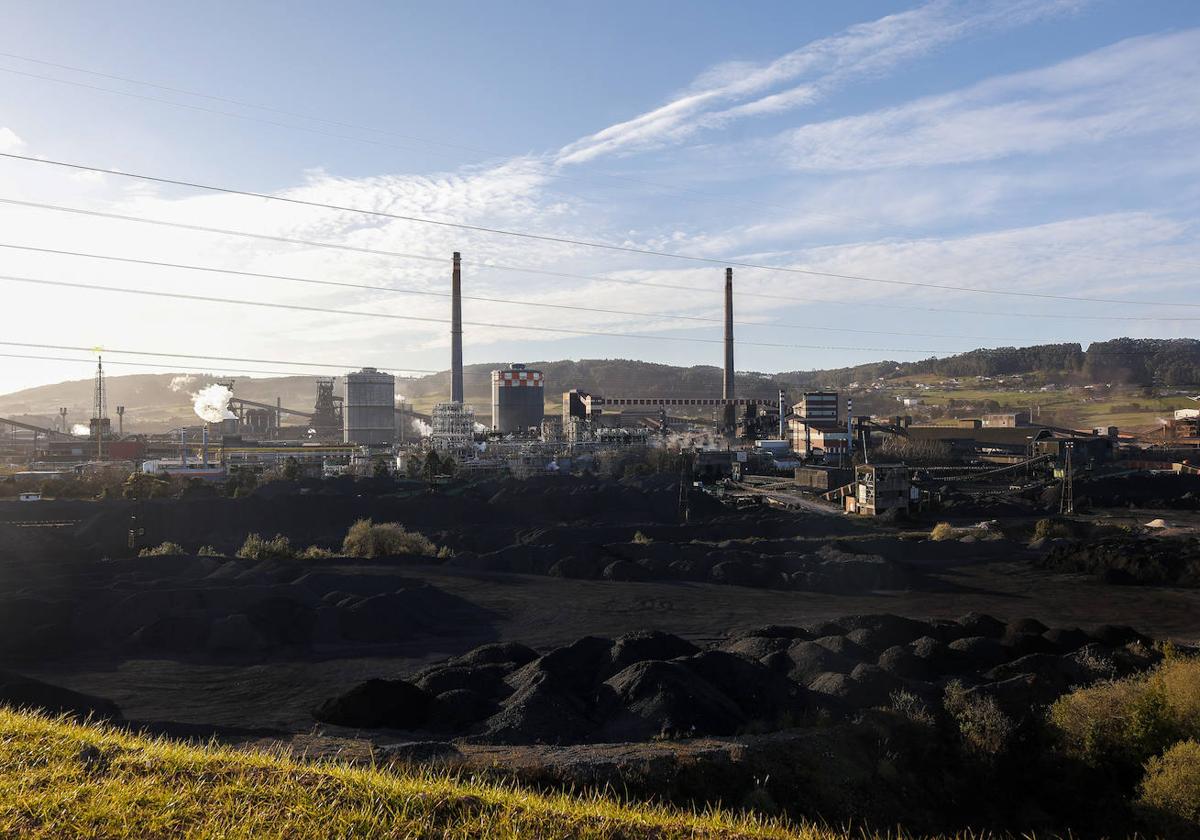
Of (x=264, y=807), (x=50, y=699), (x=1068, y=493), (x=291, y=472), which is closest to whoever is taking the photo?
(x=264, y=807)

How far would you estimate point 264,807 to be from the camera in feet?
20.7

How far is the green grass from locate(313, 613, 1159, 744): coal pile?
7.07 m

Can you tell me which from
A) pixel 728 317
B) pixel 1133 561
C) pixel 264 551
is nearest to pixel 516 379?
pixel 728 317

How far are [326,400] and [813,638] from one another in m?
90.9

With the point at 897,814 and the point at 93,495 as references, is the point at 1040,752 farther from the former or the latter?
the point at 93,495

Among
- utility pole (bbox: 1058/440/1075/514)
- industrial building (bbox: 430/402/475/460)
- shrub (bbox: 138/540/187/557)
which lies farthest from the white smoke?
utility pole (bbox: 1058/440/1075/514)

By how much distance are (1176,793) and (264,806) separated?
1134 cm

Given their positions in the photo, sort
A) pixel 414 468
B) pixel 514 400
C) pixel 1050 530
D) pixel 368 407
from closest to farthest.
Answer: pixel 1050 530
pixel 414 468
pixel 368 407
pixel 514 400

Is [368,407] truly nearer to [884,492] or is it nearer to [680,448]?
[680,448]

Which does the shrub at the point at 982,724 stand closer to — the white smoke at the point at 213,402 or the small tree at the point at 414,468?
the small tree at the point at 414,468

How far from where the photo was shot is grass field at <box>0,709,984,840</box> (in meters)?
6.03

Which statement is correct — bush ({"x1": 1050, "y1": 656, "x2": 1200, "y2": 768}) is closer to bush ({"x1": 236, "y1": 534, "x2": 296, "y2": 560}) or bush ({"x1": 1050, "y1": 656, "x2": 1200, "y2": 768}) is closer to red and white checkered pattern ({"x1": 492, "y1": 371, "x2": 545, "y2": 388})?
bush ({"x1": 236, "y1": 534, "x2": 296, "y2": 560})

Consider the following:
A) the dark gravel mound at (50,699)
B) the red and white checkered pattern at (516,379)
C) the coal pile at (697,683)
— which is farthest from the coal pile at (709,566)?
the red and white checkered pattern at (516,379)

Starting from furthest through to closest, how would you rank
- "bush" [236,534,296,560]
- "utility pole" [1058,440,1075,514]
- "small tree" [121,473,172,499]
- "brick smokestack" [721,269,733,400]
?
1. "brick smokestack" [721,269,733,400]
2. "small tree" [121,473,172,499]
3. "utility pole" [1058,440,1075,514]
4. "bush" [236,534,296,560]
